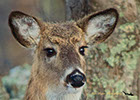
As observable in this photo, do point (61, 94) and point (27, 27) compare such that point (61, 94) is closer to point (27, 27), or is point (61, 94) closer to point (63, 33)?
point (63, 33)

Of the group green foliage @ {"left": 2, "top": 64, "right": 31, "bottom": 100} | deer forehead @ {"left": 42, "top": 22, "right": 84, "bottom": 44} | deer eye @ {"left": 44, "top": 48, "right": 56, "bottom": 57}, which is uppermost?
deer forehead @ {"left": 42, "top": 22, "right": 84, "bottom": 44}

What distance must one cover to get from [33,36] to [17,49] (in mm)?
10317

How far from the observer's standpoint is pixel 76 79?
5.22 m

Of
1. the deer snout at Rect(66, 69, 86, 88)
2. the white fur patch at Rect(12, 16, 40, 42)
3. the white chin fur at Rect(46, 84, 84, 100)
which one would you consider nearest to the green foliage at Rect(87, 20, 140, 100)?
the white chin fur at Rect(46, 84, 84, 100)

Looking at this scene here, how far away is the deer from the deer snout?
10 cm

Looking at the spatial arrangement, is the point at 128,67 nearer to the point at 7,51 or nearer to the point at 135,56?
the point at 135,56

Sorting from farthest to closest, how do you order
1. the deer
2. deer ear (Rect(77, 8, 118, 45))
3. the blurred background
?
the blurred background, deer ear (Rect(77, 8, 118, 45)), the deer

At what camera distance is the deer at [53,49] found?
18.7 ft

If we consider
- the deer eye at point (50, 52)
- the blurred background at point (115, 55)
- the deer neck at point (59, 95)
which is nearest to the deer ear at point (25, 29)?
the deer eye at point (50, 52)

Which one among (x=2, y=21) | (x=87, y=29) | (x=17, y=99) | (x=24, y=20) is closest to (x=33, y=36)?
(x=24, y=20)

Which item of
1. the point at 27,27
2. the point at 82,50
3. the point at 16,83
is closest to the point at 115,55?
the point at 82,50

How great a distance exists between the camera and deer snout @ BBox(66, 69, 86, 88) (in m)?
5.23

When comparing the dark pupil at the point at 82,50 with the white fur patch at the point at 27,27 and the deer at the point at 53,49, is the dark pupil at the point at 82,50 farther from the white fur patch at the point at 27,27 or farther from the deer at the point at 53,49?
the white fur patch at the point at 27,27

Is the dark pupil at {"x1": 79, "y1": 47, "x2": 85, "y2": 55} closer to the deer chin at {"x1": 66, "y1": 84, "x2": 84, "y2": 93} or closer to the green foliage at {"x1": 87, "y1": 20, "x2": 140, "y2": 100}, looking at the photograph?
the deer chin at {"x1": 66, "y1": 84, "x2": 84, "y2": 93}
